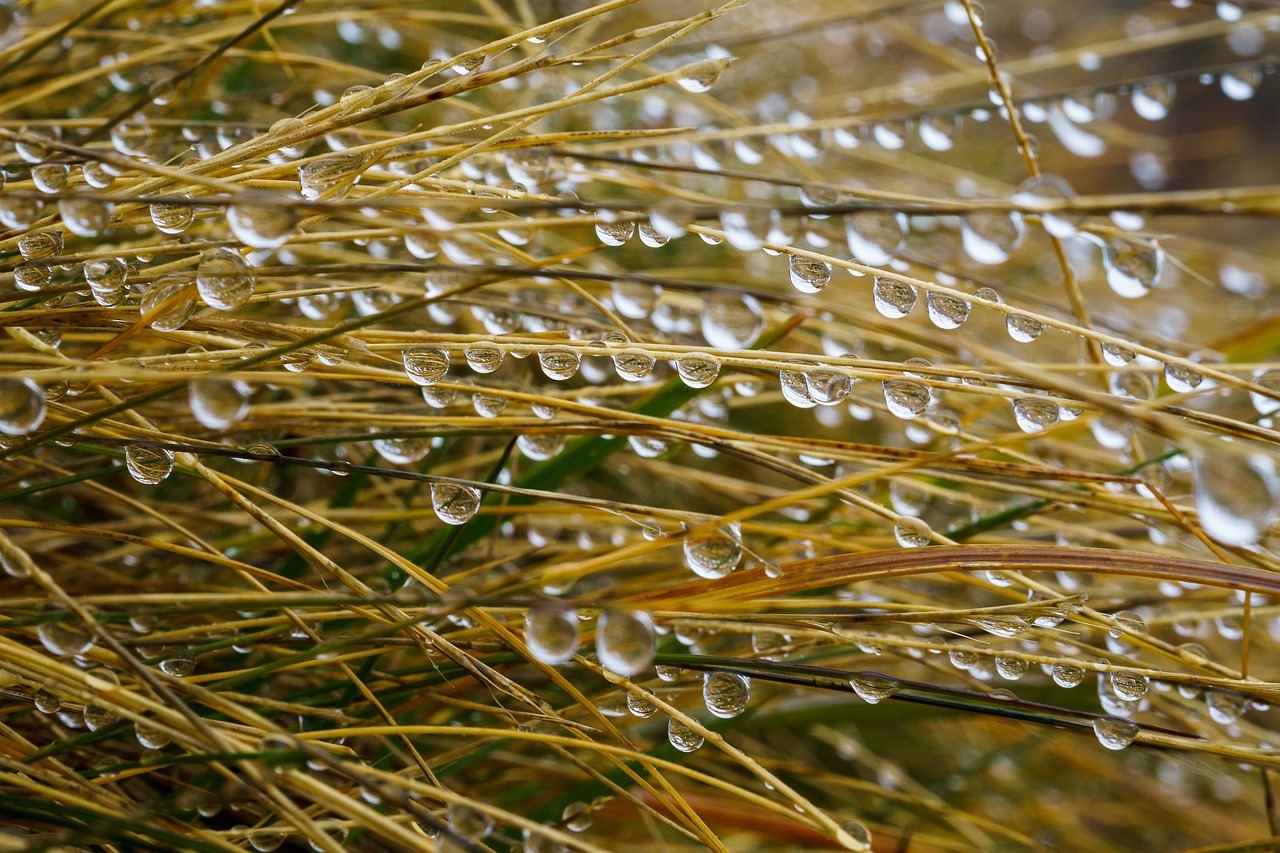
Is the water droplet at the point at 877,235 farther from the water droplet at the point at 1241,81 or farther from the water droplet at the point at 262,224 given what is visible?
the water droplet at the point at 1241,81

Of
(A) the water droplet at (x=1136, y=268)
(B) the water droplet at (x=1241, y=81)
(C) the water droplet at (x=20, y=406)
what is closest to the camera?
(C) the water droplet at (x=20, y=406)

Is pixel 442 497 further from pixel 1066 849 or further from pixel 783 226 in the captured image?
pixel 1066 849

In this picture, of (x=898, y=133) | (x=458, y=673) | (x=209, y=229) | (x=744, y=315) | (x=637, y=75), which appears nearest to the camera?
(x=744, y=315)

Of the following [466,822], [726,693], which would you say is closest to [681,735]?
[726,693]

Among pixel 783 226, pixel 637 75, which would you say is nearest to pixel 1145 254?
pixel 783 226

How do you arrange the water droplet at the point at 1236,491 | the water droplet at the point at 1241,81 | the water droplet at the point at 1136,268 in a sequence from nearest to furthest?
the water droplet at the point at 1236,491, the water droplet at the point at 1136,268, the water droplet at the point at 1241,81

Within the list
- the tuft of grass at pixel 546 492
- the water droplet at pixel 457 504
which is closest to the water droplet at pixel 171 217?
the tuft of grass at pixel 546 492

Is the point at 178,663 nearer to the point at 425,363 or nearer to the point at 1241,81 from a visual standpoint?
the point at 425,363
